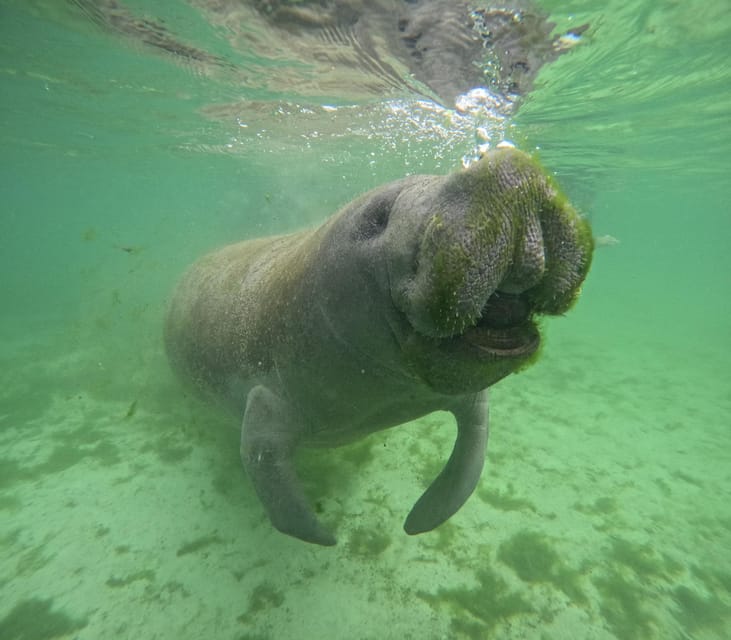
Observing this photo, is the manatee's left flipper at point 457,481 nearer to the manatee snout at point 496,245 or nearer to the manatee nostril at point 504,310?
the manatee nostril at point 504,310

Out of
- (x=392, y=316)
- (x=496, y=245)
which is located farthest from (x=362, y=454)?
(x=496, y=245)

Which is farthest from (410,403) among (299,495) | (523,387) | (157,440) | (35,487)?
(523,387)

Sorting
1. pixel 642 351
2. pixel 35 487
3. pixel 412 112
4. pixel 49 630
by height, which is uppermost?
pixel 412 112

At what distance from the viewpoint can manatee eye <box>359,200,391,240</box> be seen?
1.97 metres

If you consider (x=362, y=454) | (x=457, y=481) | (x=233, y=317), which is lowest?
(x=362, y=454)

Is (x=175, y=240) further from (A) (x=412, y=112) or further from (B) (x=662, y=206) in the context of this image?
(B) (x=662, y=206)

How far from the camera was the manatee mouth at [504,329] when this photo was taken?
1.66m

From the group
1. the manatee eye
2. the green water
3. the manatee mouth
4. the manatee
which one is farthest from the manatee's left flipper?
the manatee eye

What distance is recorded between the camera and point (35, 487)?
4.56 meters

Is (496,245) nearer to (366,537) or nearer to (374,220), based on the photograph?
(374,220)

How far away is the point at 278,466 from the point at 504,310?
185 centimetres

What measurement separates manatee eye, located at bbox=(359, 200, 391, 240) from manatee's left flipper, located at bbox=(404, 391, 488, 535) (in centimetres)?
157

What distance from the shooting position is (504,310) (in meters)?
1.68

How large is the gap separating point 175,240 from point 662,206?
36001mm
